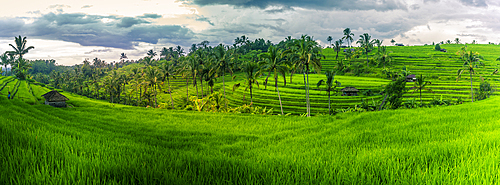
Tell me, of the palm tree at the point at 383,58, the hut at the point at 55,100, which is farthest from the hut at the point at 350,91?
the hut at the point at 55,100

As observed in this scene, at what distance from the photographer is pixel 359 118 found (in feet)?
34.2

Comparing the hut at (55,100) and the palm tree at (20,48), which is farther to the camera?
the palm tree at (20,48)

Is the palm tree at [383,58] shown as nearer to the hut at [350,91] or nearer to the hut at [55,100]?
the hut at [350,91]

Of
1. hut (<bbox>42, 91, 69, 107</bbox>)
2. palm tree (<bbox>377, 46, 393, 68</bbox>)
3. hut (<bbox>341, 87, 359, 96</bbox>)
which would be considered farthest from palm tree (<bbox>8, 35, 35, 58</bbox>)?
palm tree (<bbox>377, 46, 393, 68</bbox>)

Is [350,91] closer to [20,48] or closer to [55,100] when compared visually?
[55,100]

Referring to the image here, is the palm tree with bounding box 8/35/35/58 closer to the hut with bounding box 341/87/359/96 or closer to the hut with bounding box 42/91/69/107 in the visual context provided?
the hut with bounding box 42/91/69/107

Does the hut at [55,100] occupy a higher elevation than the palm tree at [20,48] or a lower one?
lower

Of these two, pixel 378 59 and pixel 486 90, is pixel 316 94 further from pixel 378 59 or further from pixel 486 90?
pixel 378 59

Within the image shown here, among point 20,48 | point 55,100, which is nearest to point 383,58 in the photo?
point 55,100

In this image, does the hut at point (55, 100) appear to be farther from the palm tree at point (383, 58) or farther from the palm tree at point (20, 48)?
the palm tree at point (383, 58)

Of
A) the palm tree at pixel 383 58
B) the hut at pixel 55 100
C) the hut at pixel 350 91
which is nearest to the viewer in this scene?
the hut at pixel 55 100

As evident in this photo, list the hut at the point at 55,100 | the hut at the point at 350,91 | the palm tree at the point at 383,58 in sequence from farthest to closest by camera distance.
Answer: the palm tree at the point at 383,58 < the hut at the point at 350,91 < the hut at the point at 55,100

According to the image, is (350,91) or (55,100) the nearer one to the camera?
(55,100)

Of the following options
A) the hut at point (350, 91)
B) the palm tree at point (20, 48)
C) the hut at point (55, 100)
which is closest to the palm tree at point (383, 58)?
the hut at point (350, 91)
